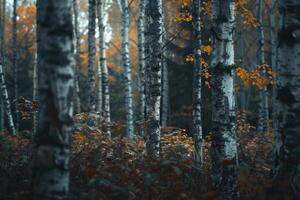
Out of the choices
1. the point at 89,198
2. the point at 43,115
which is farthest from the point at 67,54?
the point at 89,198

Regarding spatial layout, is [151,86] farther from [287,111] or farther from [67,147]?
[67,147]

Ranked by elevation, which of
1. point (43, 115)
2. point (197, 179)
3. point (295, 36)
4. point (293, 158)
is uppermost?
point (295, 36)

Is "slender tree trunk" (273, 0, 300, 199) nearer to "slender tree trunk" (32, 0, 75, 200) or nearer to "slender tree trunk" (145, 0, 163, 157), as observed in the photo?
"slender tree trunk" (32, 0, 75, 200)

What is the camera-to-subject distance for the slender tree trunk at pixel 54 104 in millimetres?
4746

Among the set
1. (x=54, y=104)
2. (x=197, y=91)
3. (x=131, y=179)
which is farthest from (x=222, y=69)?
(x=197, y=91)

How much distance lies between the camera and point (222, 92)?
7277 millimetres

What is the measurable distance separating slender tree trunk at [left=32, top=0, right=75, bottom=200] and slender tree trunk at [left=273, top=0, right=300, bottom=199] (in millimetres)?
3210

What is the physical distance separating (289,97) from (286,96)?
5 cm

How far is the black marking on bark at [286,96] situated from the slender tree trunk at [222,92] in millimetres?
1008

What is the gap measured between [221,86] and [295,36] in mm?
1455

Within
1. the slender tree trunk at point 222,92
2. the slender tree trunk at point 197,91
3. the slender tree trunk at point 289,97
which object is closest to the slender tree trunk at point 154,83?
the slender tree trunk at point 197,91

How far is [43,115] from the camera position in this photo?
189 inches

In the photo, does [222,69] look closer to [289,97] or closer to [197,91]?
[289,97]

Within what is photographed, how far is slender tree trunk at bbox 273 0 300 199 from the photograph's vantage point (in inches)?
251
